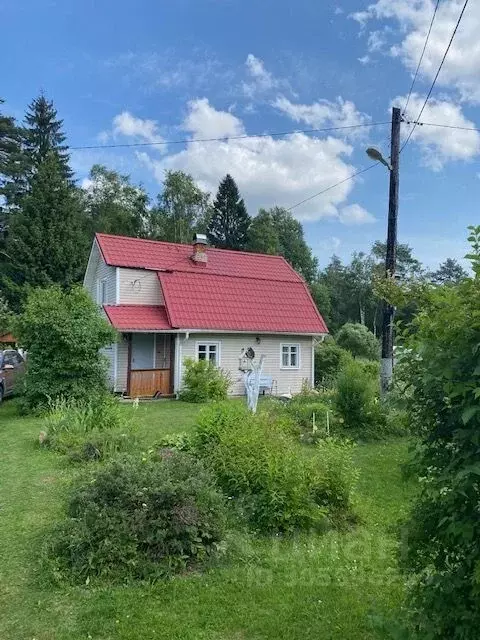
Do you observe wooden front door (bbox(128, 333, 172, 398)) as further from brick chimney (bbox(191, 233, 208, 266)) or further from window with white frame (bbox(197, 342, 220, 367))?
brick chimney (bbox(191, 233, 208, 266))

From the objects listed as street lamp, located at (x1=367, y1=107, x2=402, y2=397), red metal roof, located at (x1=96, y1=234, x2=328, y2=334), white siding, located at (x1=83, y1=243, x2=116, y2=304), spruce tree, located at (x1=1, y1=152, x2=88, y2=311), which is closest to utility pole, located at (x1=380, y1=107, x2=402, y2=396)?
street lamp, located at (x1=367, y1=107, x2=402, y2=397)

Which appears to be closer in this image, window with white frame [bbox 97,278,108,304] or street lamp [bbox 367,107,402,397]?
street lamp [bbox 367,107,402,397]

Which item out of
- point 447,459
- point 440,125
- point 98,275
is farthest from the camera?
point 98,275

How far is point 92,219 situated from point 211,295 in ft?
86.4

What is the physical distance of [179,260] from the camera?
20000 mm

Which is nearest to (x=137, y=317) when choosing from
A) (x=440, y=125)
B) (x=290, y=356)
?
(x=290, y=356)

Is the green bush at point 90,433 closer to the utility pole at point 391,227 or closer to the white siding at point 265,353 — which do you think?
the utility pole at point 391,227

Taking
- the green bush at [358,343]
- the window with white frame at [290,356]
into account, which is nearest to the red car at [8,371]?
the window with white frame at [290,356]

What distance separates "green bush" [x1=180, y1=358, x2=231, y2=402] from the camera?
15961 millimetres

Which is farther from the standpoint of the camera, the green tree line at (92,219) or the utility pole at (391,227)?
the green tree line at (92,219)

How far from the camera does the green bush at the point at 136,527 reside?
4117 millimetres

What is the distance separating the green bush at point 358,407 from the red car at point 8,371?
9809 mm

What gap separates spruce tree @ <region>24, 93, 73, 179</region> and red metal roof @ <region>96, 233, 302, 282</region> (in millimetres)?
25617

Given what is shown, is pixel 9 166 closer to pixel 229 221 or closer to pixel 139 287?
pixel 229 221
